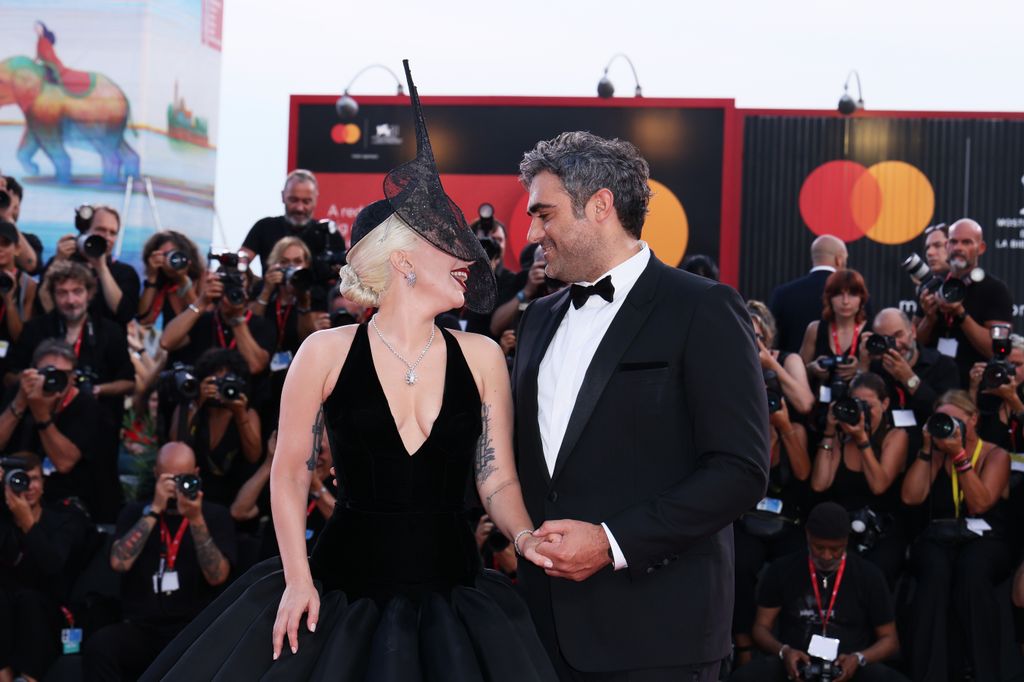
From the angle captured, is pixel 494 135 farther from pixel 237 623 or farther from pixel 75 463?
pixel 237 623

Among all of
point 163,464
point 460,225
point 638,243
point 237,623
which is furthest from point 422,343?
point 163,464

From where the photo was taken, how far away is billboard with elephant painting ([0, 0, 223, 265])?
17141 millimetres

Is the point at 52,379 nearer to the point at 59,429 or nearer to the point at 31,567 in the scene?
the point at 59,429

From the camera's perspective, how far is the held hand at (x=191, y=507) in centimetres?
588

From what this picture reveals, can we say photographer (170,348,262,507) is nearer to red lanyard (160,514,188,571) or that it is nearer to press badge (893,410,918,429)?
red lanyard (160,514,188,571)

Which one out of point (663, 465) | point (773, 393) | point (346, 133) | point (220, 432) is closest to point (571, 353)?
point (663, 465)

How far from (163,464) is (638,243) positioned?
3816 mm

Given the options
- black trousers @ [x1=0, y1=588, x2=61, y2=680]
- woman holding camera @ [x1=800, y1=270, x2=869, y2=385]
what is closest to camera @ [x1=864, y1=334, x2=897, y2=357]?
woman holding camera @ [x1=800, y1=270, x2=869, y2=385]

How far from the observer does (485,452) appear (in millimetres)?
2918

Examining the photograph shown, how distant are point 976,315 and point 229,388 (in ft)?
13.8

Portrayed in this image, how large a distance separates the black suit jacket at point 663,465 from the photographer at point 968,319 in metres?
4.36

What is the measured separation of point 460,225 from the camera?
9.46 feet

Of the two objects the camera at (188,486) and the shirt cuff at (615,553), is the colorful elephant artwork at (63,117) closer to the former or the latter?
the camera at (188,486)

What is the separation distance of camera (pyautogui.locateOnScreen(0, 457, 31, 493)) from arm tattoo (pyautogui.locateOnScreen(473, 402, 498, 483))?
3906mm
